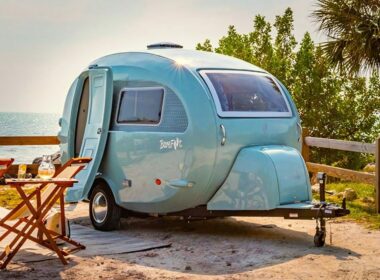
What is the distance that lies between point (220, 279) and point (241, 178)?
218 centimetres

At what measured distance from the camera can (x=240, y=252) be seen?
8609 millimetres

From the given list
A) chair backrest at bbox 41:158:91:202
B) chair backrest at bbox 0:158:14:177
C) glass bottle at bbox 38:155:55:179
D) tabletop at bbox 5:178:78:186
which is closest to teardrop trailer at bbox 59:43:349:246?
chair backrest at bbox 41:158:91:202

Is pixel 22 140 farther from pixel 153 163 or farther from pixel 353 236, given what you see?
pixel 353 236

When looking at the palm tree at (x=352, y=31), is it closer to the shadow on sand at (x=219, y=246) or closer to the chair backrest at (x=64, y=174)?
the shadow on sand at (x=219, y=246)

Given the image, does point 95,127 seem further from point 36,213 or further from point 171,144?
point 36,213

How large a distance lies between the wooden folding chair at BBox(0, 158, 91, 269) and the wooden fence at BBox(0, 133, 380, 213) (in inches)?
220

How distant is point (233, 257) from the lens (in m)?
8.36

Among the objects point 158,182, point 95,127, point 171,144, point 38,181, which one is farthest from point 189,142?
point 38,181

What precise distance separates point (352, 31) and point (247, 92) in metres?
7.66

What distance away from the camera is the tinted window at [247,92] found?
31.4 feet

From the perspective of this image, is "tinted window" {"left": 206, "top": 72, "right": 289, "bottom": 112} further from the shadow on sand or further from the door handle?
the shadow on sand

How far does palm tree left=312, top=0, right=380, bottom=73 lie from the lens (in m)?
16.3

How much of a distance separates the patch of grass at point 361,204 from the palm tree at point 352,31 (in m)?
2.95

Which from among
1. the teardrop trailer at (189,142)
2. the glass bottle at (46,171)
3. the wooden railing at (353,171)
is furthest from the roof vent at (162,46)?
the wooden railing at (353,171)
